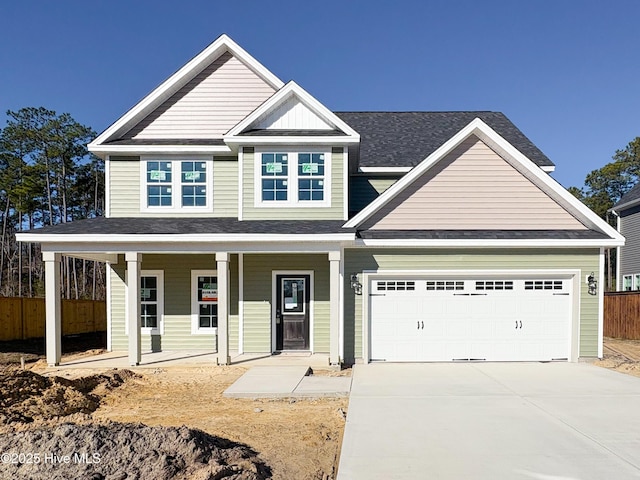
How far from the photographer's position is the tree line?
125 feet

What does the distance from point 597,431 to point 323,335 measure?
807 cm

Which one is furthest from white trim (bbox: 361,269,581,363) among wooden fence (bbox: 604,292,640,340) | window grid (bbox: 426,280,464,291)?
wooden fence (bbox: 604,292,640,340)

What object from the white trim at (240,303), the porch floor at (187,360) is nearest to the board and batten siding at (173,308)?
the porch floor at (187,360)

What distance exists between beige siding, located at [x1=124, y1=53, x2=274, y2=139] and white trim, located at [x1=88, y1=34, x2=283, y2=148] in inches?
6.1

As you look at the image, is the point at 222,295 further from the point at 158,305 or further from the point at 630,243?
the point at 630,243

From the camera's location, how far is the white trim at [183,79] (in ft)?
47.9

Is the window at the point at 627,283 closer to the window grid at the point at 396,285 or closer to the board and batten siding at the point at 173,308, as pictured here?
the window grid at the point at 396,285

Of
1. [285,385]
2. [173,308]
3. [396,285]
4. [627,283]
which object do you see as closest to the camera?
[285,385]

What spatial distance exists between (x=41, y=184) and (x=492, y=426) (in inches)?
1561

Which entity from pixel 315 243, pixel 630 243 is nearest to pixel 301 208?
pixel 315 243

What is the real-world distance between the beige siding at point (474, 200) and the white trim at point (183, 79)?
17.5 feet

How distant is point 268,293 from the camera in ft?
46.6

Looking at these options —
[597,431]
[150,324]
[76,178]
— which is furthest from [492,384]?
[76,178]

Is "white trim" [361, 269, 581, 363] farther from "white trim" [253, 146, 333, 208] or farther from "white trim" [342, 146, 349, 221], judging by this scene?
"white trim" [253, 146, 333, 208]
